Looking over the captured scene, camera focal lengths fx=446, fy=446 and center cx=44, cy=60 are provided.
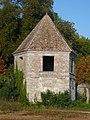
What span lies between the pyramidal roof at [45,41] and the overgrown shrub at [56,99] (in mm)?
4576

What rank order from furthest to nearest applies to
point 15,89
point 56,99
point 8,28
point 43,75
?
point 8,28
point 15,89
point 43,75
point 56,99

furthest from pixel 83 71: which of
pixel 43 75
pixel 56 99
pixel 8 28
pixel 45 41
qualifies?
pixel 56 99

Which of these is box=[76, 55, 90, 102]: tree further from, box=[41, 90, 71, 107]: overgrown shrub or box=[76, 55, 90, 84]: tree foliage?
box=[41, 90, 71, 107]: overgrown shrub

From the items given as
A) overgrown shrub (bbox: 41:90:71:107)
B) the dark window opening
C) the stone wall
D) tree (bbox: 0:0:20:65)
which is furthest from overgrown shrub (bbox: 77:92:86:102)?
overgrown shrub (bbox: 41:90:71:107)

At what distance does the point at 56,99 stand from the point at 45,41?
6022 mm

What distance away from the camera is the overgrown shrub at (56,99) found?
42906 mm

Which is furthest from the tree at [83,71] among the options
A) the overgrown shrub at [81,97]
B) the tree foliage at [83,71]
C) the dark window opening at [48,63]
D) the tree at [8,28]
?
the dark window opening at [48,63]

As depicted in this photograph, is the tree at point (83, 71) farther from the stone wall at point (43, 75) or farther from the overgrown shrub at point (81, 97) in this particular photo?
the stone wall at point (43, 75)

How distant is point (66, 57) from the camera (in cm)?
4456

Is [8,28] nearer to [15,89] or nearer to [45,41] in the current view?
[45,41]

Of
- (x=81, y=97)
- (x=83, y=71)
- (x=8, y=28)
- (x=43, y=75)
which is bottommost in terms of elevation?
(x=81, y=97)

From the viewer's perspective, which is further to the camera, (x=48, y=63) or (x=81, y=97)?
(x=81, y=97)

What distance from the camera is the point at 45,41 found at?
44781 mm

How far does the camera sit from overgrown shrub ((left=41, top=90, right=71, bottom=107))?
42.9m
